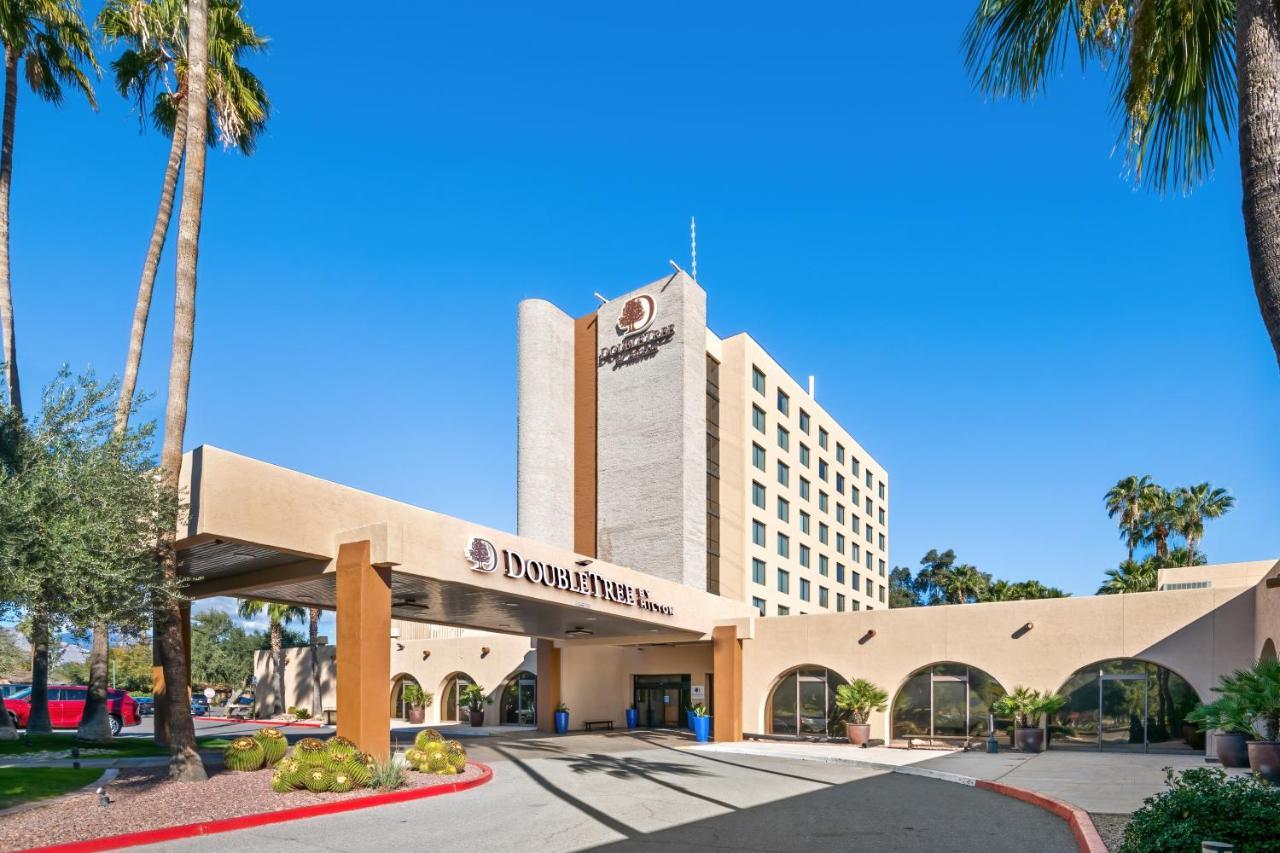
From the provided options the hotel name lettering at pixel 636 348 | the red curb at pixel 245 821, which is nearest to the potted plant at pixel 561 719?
the hotel name lettering at pixel 636 348

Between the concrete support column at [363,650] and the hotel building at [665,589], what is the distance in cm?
5

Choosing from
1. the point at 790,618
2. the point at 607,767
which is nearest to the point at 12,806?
the point at 607,767

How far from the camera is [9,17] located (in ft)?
73.0

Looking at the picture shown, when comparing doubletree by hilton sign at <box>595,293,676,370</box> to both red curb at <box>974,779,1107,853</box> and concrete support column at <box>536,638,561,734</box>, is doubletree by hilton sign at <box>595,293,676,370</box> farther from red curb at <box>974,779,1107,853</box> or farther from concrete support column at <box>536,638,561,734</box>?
red curb at <box>974,779,1107,853</box>

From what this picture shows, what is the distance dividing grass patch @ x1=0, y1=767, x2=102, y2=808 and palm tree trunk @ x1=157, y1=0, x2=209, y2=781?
5.11 ft

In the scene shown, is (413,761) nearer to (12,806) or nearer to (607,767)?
(607,767)

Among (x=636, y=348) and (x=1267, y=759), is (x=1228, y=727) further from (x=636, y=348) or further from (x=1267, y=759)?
(x=636, y=348)

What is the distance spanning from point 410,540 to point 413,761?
4566 millimetres

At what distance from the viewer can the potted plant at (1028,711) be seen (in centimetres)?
2658

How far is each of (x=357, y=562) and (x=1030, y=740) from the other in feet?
63.9

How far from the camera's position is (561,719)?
1476 inches

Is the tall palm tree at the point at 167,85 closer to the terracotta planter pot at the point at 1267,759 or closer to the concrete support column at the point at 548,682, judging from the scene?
the concrete support column at the point at 548,682

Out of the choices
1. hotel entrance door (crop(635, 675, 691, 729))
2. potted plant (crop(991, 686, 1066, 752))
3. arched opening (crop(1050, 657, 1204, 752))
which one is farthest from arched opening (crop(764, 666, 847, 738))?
hotel entrance door (crop(635, 675, 691, 729))

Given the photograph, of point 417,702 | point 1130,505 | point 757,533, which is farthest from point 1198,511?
point 417,702
